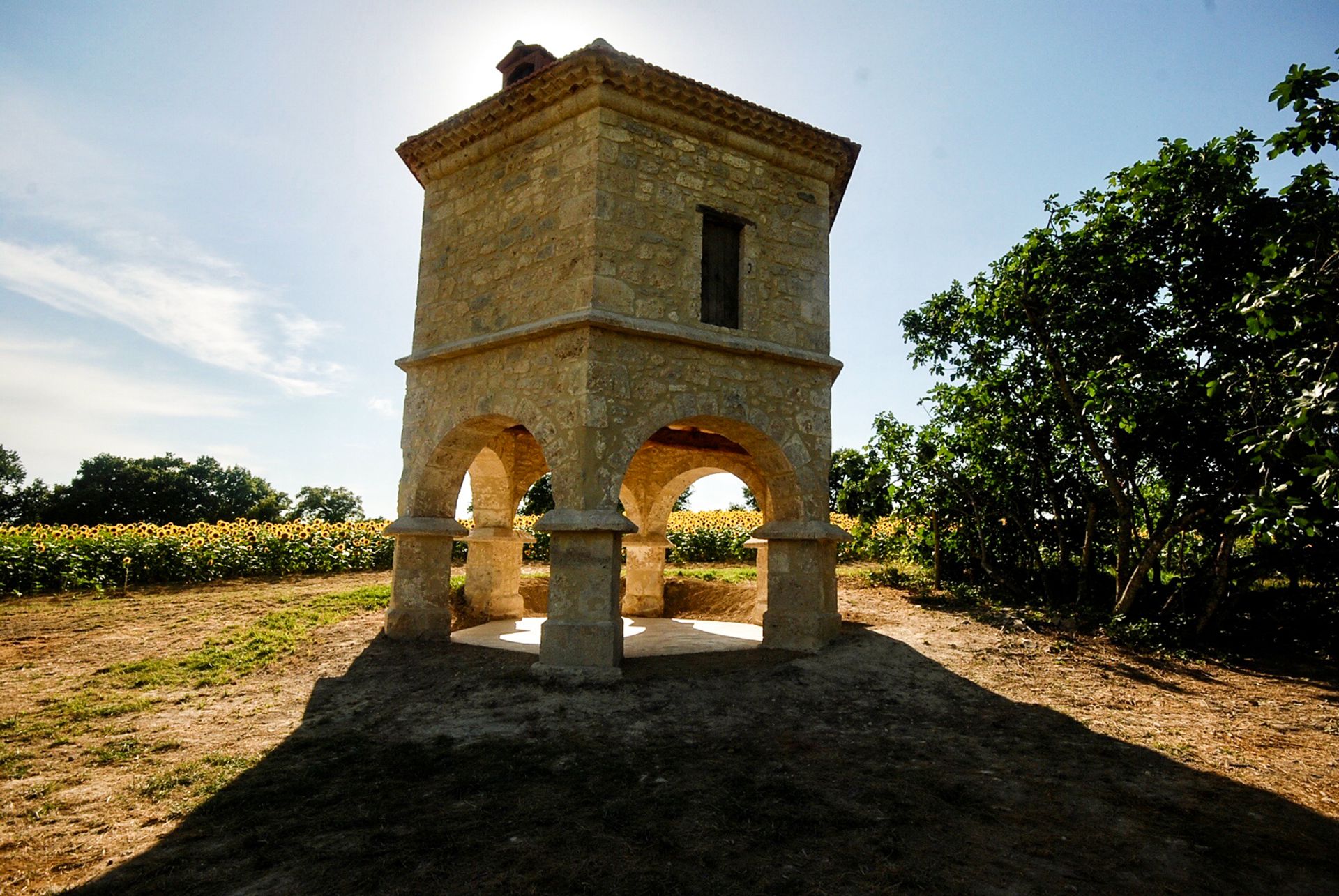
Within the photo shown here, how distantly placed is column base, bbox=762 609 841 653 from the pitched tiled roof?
599cm

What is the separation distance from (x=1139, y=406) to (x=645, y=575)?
28.4ft

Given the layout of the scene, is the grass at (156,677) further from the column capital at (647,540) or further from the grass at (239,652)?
the column capital at (647,540)

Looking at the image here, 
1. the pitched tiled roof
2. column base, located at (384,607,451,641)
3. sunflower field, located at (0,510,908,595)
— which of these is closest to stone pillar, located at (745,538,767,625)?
sunflower field, located at (0,510,908,595)

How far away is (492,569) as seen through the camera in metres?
12.2

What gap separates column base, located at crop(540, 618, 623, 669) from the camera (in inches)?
293

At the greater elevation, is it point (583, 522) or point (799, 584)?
point (583, 522)

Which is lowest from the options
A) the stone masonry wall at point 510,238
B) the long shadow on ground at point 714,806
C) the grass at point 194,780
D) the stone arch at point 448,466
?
the grass at point 194,780

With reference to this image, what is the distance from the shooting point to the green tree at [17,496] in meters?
36.0

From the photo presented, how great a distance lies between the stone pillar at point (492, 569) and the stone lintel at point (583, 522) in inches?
185

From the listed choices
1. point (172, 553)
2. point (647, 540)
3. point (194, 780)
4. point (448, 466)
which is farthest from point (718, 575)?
point (194, 780)

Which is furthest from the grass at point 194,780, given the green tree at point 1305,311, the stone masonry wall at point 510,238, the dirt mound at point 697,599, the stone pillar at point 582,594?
the dirt mound at point 697,599

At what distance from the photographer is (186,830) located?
4125mm

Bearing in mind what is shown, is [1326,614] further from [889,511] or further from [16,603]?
[16,603]

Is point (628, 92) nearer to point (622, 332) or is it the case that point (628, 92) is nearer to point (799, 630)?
point (622, 332)
